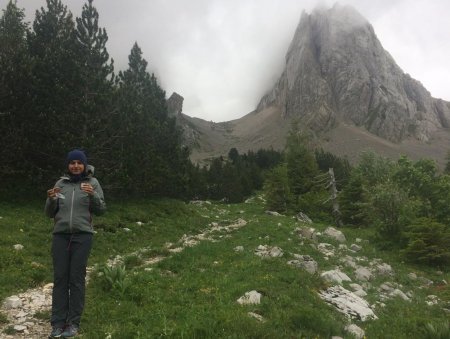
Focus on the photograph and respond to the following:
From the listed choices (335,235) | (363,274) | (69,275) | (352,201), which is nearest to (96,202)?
(69,275)

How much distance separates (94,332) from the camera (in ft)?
24.3

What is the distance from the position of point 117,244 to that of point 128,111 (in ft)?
49.8

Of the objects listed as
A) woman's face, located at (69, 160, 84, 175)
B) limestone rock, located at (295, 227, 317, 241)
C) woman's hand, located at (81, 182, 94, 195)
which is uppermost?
woman's face, located at (69, 160, 84, 175)

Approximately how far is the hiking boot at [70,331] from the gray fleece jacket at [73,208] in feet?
5.91

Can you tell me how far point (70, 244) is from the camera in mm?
7469

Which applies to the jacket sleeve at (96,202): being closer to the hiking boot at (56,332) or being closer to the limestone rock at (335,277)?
the hiking boot at (56,332)

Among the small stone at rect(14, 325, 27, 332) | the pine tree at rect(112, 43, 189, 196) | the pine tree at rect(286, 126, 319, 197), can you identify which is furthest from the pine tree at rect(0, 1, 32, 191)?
the pine tree at rect(286, 126, 319, 197)

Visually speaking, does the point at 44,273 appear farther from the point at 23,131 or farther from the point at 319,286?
the point at 23,131

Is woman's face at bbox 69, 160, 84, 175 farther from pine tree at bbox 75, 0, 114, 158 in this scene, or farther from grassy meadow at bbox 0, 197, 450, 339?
pine tree at bbox 75, 0, 114, 158

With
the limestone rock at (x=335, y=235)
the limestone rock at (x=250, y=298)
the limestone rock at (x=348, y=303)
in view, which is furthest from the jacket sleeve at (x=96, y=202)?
the limestone rock at (x=335, y=235)

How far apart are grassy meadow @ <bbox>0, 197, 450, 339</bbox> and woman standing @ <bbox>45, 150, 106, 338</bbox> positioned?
63cm

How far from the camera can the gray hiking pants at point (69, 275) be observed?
7328 mm

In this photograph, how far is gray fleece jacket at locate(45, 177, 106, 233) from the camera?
739cm

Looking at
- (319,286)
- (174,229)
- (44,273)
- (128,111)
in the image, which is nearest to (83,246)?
(44,273)
